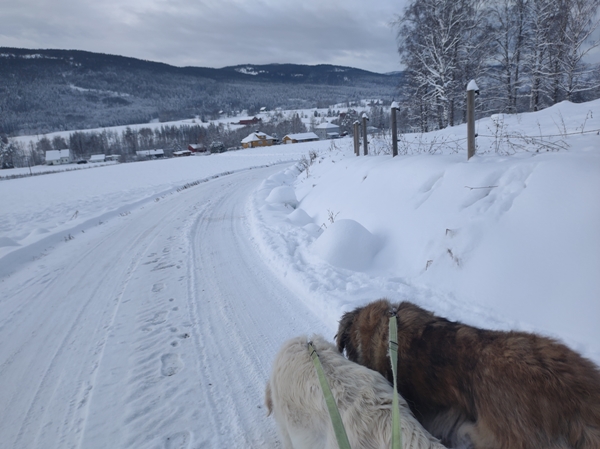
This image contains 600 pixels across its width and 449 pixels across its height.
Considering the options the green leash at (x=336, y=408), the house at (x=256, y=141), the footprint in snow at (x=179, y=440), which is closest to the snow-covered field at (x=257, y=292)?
the footprint in snow at (x=179, y=440)

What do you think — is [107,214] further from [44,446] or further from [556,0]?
[556,0]

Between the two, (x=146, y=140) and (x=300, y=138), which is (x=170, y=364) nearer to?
(x=300, y=138)

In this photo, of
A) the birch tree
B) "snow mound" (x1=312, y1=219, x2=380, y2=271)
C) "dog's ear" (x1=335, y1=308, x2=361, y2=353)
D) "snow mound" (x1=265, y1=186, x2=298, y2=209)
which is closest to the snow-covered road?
"dog's ear" (x1=335, y1=308, x2=361, y2=353)

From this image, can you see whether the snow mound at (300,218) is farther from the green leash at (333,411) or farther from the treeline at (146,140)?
the treeline at (146,140)

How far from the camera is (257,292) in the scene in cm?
514

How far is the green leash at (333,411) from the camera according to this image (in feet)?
5.19

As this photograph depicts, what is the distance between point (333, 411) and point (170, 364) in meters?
2.46

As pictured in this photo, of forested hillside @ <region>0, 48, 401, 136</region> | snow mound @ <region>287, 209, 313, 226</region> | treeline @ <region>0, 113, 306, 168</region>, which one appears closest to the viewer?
snow mound @ <region>287, 209, 313, 226</region>

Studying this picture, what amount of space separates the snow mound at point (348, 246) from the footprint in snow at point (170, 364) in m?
2.91

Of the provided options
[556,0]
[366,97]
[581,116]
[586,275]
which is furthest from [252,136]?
[366,97]

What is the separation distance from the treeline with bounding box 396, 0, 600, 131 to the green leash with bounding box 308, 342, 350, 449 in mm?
20076

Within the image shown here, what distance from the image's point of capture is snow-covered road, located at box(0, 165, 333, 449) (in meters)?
2.75

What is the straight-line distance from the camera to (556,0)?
56.9 ft

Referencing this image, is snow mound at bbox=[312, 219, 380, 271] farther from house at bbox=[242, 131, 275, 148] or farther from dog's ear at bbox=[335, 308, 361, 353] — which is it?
house at bbox=[242, 131, 275, 148]
